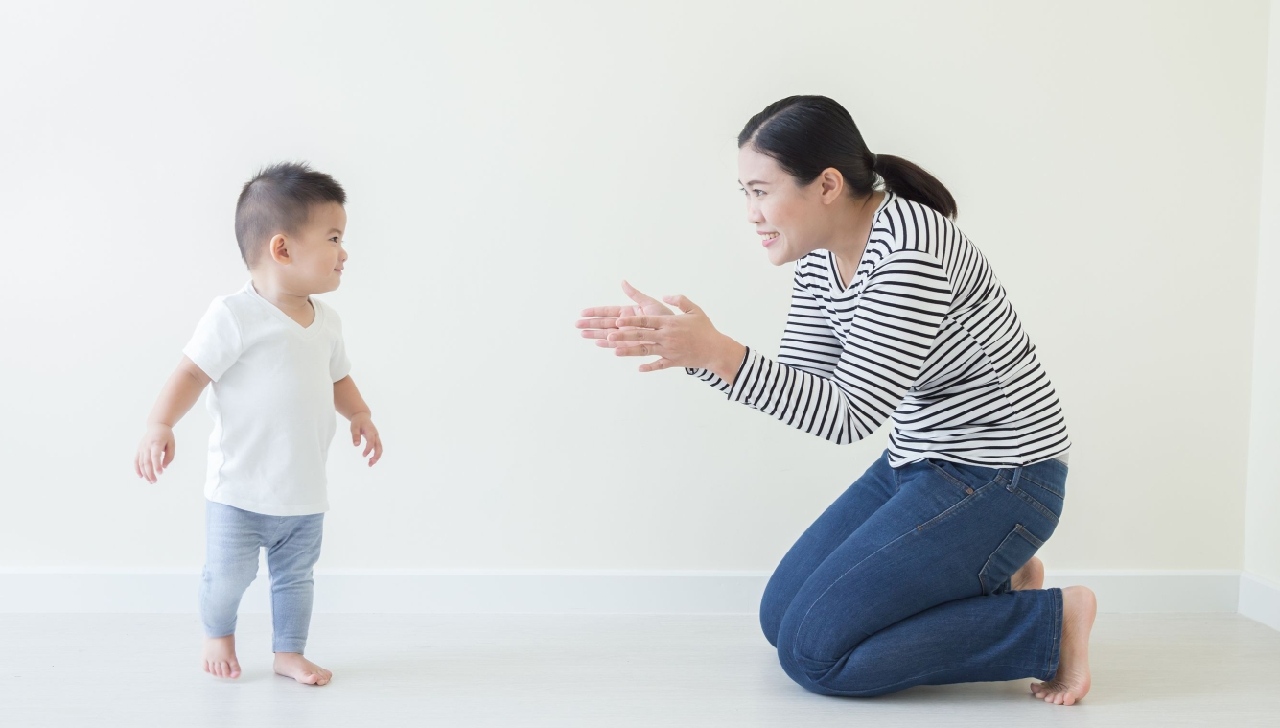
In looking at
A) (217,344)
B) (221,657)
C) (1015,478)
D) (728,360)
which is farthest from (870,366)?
(221,657)

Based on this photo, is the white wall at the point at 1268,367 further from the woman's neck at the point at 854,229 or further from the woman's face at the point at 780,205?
the woman's face at the point at 780,205

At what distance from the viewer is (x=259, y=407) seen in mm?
1624

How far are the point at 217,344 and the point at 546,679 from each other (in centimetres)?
75

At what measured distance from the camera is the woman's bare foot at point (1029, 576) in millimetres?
1797

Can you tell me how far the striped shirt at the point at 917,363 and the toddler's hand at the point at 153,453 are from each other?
81 centimetres

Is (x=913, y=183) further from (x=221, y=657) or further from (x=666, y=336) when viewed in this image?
(x=221, y=657)

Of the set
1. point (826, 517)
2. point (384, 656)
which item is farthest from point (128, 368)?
point (826, 517)

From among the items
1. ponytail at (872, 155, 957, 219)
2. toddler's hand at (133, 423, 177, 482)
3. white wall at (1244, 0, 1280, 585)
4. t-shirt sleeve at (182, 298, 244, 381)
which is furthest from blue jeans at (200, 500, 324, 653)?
white wall at (1244, 0, 1280, 585)

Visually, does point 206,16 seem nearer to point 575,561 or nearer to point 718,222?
point 718,222

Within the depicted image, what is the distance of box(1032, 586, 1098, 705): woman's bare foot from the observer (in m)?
1.55

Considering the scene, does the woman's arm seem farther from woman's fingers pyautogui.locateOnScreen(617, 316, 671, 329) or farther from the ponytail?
the ponytail

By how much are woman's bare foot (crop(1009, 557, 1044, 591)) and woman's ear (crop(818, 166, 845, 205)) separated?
2.50 feet

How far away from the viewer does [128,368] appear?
205 centimetres

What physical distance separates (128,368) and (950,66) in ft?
5.79
